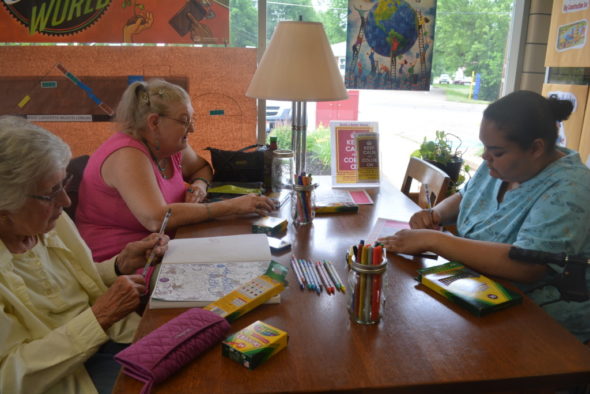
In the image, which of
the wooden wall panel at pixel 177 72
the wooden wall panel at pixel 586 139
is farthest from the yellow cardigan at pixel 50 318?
the wooden wall panel at pixel 586 139

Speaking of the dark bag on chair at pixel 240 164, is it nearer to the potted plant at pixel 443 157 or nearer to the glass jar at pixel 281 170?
the glass jar at pixel 281 170

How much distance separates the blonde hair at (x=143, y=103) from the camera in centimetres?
192

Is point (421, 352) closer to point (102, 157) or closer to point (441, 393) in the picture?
point (441, 393)

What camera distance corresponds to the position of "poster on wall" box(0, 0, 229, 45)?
2.67m

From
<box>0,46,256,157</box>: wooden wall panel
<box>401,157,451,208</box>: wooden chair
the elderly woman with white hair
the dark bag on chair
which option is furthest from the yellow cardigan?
<box>0,46,256,157</box>: wooden wall panel

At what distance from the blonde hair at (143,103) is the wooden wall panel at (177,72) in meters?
0.92

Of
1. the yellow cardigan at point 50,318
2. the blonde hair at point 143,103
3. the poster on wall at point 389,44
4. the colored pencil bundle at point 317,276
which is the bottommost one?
the yellow cardigan at point 50,318

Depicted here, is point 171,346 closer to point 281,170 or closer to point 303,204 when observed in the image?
point 303,204

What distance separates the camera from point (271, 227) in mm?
1650

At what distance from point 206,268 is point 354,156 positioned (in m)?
1.23

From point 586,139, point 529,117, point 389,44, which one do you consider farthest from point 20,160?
point 586,139

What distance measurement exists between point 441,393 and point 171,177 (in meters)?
1.51

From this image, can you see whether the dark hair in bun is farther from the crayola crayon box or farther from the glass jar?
the glass jar

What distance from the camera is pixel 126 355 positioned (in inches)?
35.5
